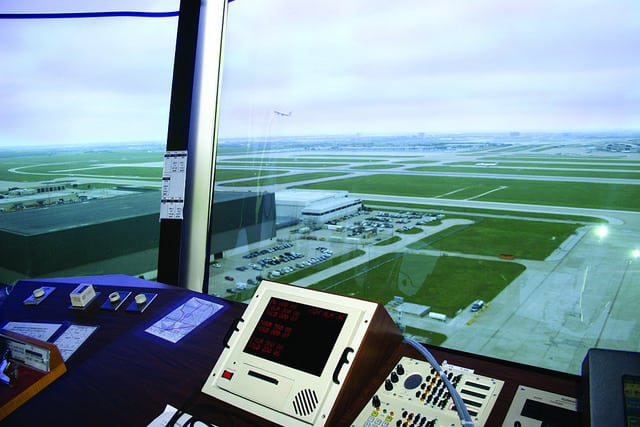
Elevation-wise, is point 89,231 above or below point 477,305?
above

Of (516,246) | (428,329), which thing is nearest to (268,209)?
(428,329)

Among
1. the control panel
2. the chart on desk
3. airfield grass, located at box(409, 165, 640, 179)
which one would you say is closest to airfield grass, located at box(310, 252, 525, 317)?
airfield grass, located at box(409, 165, 640, 179)

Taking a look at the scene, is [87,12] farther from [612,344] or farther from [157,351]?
[612,344]

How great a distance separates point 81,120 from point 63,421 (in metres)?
2.45

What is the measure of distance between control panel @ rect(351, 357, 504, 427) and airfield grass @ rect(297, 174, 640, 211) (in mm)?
3507

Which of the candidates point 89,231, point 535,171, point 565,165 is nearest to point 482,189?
point 535,171

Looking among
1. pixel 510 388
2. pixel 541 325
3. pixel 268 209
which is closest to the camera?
pixel 510 388

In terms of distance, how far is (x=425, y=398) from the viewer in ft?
2.92

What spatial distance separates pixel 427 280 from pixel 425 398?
5994mm

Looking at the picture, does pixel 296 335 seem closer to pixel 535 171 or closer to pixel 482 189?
pixel 535 171

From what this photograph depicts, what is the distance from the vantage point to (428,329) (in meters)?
3.89

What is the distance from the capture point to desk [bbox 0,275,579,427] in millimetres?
938

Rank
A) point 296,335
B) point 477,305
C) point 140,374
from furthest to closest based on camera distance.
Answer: point 477,305 → point 140,374 → point 296,335

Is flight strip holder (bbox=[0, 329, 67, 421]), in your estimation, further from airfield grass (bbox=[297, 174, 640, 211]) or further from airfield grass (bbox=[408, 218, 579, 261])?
airfield grass (bbox=[408, 218, 579, 261])
